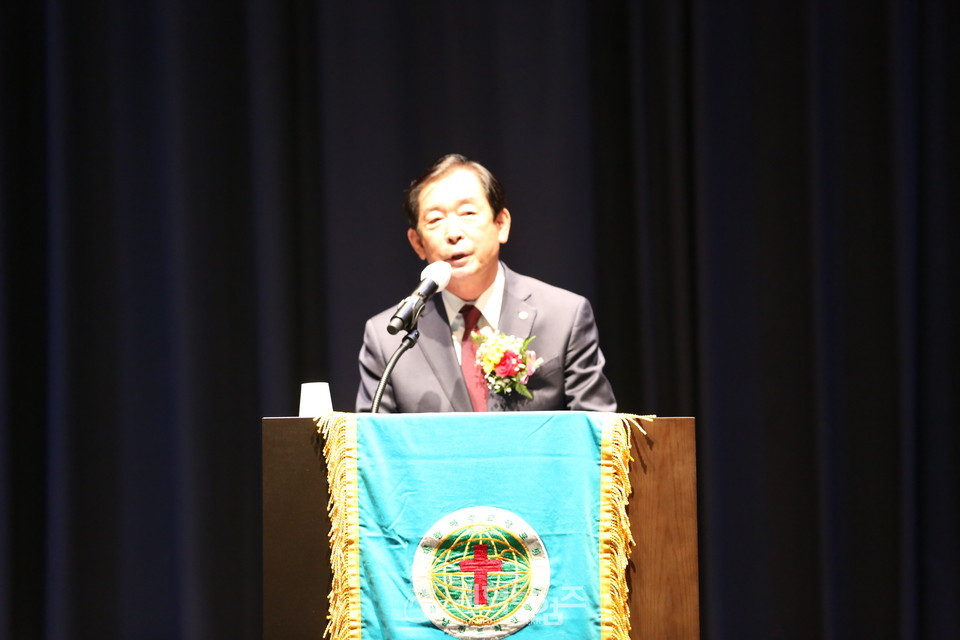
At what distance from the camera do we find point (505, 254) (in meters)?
3.90

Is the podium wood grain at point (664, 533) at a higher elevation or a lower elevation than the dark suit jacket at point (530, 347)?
lower

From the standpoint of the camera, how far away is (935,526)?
3.53 m

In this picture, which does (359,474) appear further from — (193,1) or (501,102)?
(193,1)

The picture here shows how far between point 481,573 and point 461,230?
3.89 ft

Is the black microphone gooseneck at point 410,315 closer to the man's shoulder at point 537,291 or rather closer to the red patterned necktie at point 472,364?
the red patterned necktie at point 472,364

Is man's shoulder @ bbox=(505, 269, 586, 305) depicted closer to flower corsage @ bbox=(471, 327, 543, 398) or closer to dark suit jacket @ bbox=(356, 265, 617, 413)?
dark suit jacket @ bbox=(356, 265, 617, 413)

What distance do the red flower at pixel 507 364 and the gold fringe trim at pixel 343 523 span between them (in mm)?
536

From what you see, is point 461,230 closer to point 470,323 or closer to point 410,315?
point 470,323

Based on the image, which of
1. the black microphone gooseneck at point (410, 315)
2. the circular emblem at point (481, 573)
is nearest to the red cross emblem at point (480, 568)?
the circular emblem at point (481, 573)

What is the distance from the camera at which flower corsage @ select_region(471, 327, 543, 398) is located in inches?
106

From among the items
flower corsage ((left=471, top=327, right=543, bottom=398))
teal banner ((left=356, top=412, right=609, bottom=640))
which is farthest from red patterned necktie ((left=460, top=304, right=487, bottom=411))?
teal banner ((left=356, top=412, right=609, bottom=640))

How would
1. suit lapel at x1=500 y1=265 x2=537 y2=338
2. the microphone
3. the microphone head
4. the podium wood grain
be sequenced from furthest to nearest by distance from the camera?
1. suit lapel at x1=500 y1=265 x2=537 y2=338
2. the microphone head
3. the microphone
4. the podium wood grain

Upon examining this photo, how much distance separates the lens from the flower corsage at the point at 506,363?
8.82 feet

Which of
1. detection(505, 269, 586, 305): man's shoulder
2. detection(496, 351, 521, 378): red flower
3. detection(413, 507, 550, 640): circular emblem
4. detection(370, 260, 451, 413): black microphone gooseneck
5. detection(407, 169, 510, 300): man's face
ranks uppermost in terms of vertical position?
detection(407, 169, 510, 300): man's face
